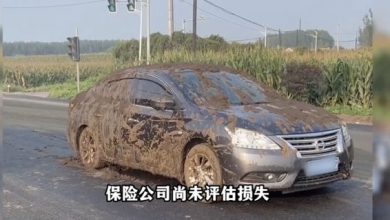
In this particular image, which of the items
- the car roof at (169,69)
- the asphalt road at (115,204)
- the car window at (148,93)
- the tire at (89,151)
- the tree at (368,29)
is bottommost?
the asphalt road at (115,204)

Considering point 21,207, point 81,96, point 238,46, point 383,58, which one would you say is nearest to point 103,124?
point 81,96

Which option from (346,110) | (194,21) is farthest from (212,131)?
(346,110)

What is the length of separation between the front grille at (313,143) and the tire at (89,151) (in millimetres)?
2702

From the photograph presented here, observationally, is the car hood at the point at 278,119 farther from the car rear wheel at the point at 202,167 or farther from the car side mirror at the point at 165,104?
the car side mirror at the point at 165,104

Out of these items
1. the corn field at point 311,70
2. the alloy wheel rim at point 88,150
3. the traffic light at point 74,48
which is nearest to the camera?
the alloy wheel rim at point 88,150

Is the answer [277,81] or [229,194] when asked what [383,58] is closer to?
[229,194]

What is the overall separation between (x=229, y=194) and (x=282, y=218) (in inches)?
19.6

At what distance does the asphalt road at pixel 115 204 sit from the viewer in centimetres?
453

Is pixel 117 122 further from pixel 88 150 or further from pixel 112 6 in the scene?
pixel 112 6

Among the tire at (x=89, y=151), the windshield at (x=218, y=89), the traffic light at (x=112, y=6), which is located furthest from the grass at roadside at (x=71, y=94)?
the windshield at (x=218, y=89)

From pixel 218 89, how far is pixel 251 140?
1093 mm

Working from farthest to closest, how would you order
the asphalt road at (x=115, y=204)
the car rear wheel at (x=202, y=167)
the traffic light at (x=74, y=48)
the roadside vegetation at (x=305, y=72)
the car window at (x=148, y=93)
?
the roadside vegetation at (x=305, y=72), the traffic light at (x=74, y=48), the car window at (x=148, y=93), the car rear wheel at (x=202, y=167), the asphalt road at (x=115, y=204)

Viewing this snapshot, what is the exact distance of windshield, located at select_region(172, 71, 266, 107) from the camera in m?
5.20

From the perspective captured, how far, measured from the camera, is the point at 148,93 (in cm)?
561
